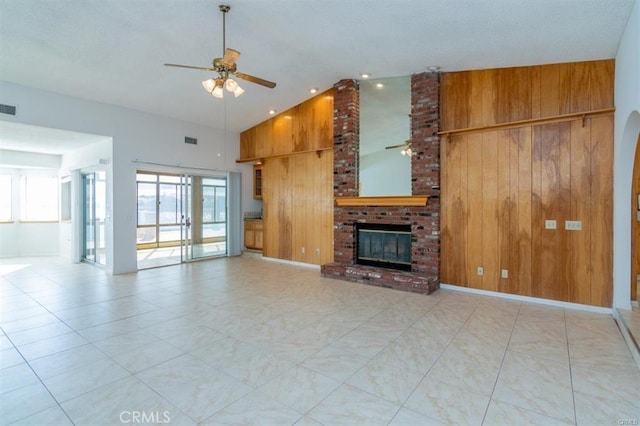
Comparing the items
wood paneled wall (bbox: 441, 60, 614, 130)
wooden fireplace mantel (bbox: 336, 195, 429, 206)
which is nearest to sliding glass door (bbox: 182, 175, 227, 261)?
wooden fireplace mantel (bbox: 336, 195, 429, 206)

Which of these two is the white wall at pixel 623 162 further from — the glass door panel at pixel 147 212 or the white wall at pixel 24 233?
the white wall at pixel 24 233

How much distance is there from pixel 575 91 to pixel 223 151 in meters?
7.16

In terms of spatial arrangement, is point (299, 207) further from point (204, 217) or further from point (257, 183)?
point (204, 217)

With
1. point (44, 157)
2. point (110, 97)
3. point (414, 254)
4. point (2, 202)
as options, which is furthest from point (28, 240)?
point (414, 254)

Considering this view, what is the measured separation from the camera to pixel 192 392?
243cm

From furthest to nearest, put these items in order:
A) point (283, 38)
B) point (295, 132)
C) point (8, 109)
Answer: point (295, 132)
point (8, 109)
point (283, 38)

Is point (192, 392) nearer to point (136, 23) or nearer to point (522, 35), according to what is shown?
point (136, 23)

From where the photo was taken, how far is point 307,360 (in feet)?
9.63

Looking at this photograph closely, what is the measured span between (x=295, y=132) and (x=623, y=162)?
18.5ft

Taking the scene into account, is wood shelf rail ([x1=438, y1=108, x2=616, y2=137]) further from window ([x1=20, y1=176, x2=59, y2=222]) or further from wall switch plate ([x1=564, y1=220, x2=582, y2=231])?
window ([x1=20, y1=176, x2=59, y2=222])

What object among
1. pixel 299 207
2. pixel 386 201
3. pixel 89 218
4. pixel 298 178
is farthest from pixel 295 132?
pixel 89 218

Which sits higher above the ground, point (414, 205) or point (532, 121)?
point (532, 121)

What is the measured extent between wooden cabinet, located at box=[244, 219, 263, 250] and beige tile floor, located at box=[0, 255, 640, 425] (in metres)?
3.52

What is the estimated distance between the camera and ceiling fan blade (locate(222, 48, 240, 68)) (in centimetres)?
345
